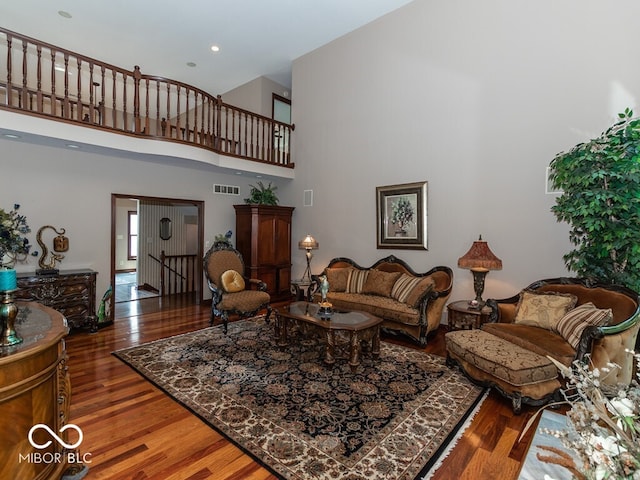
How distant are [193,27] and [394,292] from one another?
5854 millimetres

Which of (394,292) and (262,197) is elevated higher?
(262,197)

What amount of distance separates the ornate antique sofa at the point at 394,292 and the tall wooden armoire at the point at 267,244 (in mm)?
1462

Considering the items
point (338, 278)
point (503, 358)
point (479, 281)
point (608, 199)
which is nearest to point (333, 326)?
point (503, 358)

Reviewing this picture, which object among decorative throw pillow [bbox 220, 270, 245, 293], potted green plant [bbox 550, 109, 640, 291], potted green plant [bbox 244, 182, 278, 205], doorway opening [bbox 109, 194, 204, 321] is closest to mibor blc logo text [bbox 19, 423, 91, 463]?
decorative throw pillow [bbox 220, 270, 245, 293]

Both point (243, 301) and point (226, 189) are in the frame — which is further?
point (226, 189)

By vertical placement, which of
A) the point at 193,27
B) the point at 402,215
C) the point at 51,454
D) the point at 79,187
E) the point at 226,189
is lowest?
the point at 51,454

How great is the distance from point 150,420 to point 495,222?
452cm

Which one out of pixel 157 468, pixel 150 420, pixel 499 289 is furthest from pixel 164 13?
pixel 499 289

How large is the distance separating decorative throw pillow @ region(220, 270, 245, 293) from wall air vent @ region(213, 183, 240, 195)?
2.27m

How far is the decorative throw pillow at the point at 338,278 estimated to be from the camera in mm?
5547

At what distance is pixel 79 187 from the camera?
520 cm

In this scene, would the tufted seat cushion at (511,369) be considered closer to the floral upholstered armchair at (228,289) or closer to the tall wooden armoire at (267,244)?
the floral upholstered armchair at (228,289)

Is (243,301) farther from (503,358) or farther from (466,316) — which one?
(503,358)

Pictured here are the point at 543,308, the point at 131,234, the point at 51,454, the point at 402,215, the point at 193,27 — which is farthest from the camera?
the point at 131,234
